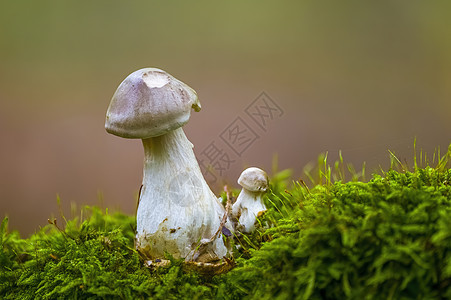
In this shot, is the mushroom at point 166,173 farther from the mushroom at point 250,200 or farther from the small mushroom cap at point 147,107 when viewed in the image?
the mushroom at point 250,200

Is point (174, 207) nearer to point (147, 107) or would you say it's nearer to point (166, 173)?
point (166, 173)

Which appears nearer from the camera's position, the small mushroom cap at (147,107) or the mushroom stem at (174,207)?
the small mushroom cap at (147,107)

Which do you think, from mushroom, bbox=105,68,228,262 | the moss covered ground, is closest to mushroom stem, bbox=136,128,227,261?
mushroom, bbox=105,68,228,262

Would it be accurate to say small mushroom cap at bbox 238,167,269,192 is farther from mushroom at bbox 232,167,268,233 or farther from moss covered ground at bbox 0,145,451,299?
moss covered ground at bbox 0,145,451,299

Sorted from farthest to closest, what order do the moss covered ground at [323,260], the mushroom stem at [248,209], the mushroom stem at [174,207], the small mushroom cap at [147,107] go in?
the mushroom stem at [248,209]
the mushroom stem at [174,207]
the small mushroom cap at [147,107]
the moss covered ground at [323,260]

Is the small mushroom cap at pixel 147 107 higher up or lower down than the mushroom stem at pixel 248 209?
higher up

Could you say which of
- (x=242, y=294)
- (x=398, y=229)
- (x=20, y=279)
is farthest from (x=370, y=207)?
(x=20, y=279)

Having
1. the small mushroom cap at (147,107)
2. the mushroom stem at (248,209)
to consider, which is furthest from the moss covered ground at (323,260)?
the small mushroom cap at (147,107)
